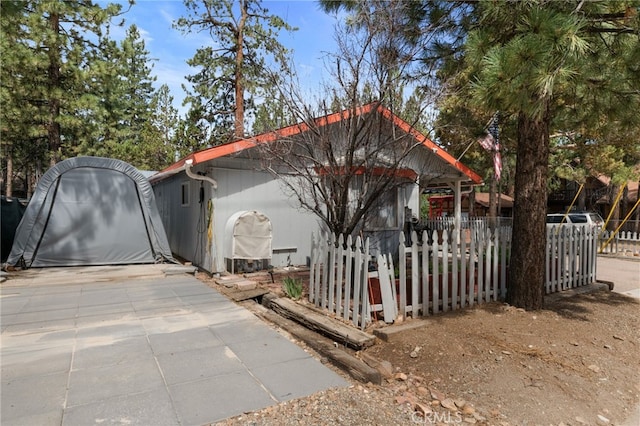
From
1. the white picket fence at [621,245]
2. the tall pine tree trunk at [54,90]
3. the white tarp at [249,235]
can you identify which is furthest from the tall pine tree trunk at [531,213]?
the tall pine tree trunk at [54,90]

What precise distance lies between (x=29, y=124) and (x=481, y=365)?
53.0ft

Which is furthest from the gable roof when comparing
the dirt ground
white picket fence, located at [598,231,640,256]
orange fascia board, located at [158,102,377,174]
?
white picket fence, located at [598,231,640,256]

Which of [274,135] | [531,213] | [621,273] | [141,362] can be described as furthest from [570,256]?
[141,362]

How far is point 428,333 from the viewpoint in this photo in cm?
408

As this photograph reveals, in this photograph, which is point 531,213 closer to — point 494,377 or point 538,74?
point 538,74

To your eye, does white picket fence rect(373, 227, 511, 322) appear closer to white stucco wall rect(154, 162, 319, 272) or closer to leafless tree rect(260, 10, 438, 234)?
leafless tree rect(260, 10, 438, 234)

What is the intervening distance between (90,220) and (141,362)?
690 centimetres

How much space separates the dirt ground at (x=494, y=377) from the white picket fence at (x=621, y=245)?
432 inches

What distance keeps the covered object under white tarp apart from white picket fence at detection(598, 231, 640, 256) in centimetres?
1511

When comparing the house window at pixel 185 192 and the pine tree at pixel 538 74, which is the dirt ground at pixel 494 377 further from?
the house window at pixel 185 192

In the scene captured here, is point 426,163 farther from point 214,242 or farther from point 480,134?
point 214,242

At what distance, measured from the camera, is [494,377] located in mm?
3230

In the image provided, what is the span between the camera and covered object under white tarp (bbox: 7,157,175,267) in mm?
8508

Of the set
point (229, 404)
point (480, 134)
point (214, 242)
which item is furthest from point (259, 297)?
point (480, 134)
